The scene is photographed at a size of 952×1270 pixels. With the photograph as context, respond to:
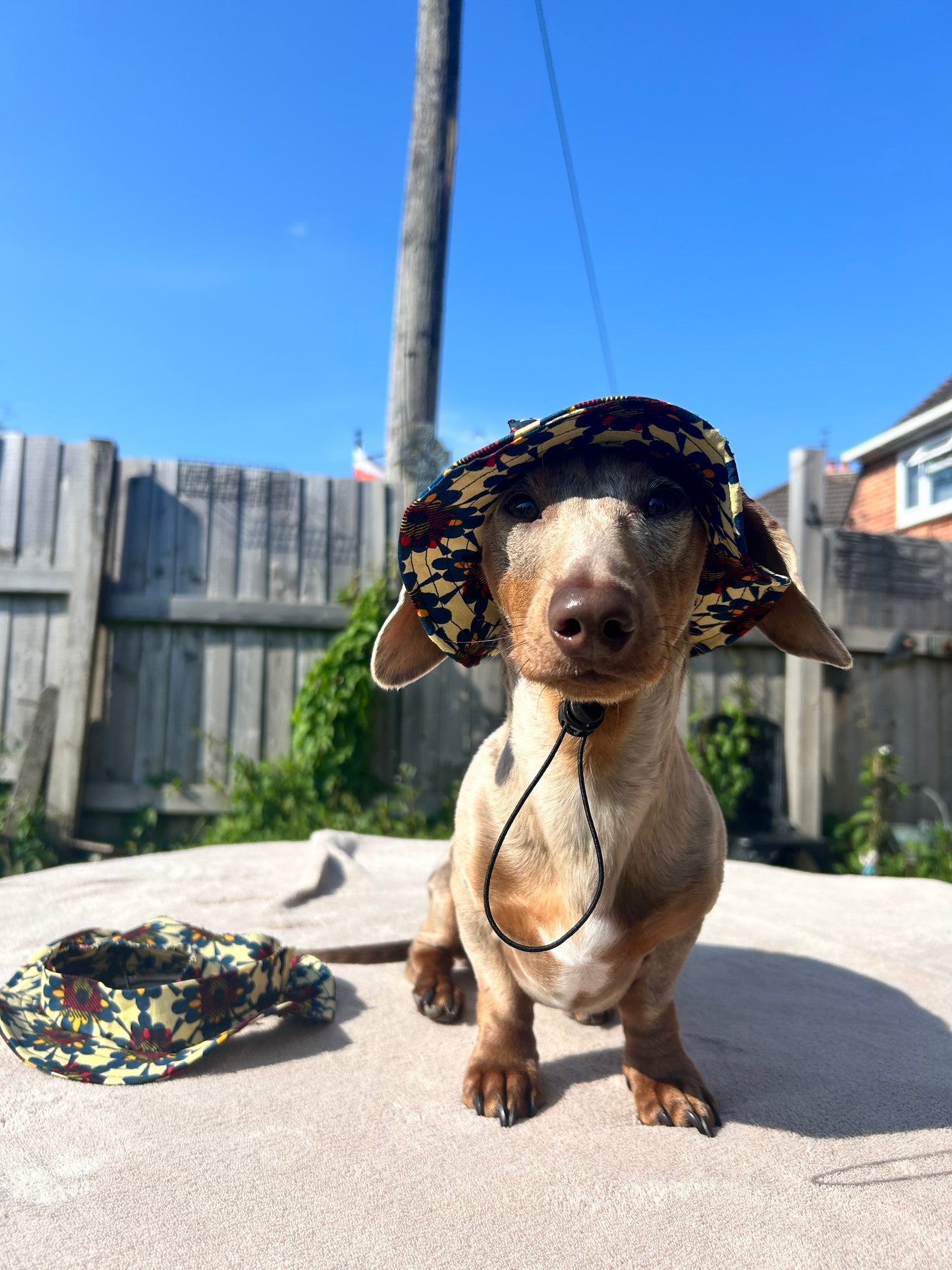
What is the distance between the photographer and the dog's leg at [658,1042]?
1.58 m

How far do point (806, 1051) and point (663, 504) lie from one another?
1334 mm

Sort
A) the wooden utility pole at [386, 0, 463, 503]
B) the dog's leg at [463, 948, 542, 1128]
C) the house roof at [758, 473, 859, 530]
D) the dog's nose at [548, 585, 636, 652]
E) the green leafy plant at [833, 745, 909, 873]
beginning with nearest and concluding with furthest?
the dog's nose at [548, 585, 636, 652], the dog's leg at [463, 948, 542, 1128], the green leafy plant at [833, 745, 909, 873], the wooden utility pole at [386, 0, 463, 503], the house roof at [758, 473, 859, 530]

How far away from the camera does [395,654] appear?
1780 millimetres

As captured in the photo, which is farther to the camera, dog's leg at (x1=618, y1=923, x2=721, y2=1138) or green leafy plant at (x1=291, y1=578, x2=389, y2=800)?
green leafy plant at (x1=291, y1=578, x2=389, y2=800)

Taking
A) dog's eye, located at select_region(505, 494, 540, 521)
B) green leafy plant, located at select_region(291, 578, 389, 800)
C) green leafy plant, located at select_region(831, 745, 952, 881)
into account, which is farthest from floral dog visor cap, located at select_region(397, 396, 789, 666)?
green leafy plant, located at select_region(831, 745, 952, 881)

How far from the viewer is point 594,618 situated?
1.16 metres

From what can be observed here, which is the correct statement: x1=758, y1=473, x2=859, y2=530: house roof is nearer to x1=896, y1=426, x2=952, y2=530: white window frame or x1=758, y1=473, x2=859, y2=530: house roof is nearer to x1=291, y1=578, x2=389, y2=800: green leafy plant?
x1=896, y1=426, x2=952, y2=530: white window frame

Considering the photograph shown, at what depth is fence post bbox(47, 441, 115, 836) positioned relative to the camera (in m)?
4.39

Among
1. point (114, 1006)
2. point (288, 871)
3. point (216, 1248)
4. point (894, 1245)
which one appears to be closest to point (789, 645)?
point (894, 1245)

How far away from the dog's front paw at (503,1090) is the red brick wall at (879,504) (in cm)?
1046

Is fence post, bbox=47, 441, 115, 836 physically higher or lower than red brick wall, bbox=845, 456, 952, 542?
lower

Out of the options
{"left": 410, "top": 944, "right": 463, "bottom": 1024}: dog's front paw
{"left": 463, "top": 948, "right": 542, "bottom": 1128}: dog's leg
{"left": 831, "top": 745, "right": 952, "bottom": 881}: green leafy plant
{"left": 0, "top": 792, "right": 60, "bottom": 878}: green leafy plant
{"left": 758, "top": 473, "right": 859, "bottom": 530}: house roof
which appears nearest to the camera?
{"left": 463, "top": 948, "right": 542, "bottom": 1128}: dog's leg

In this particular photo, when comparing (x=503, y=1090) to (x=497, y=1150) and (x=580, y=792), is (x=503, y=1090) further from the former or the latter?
(x=580, y=792)

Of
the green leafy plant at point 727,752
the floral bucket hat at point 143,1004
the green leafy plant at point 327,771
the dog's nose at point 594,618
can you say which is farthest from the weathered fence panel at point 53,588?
the dog's nose at point 594,618
